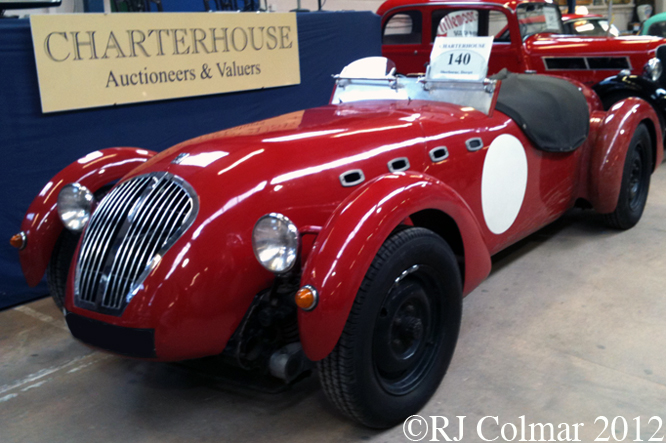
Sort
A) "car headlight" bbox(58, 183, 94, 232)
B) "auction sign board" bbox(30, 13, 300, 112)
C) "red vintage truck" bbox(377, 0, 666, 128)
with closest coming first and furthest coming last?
"car headlight" bbox(58, 183, 94, 232) < "auction sign board" bbox(30, 13, 300, 112) < "red vintage truck" bbox(377, 0, 666, 128)

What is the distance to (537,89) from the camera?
349 centimetres

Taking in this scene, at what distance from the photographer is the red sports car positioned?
1877mm

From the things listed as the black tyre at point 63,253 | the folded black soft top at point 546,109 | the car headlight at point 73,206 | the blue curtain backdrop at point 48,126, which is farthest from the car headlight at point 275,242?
the blue curtain backdrop at point 48,126

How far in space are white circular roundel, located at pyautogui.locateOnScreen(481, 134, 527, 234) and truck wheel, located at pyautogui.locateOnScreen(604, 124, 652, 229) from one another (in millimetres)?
1109

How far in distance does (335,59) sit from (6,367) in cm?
367

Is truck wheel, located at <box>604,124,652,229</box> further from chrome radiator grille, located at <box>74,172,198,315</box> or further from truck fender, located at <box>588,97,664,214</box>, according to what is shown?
chrome radiator grille, located at <box>74,172,198,315</box>

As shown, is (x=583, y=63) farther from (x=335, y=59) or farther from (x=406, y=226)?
(x=406, y=226)

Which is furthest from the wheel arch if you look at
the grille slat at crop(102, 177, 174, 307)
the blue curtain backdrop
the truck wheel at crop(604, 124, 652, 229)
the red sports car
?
the blue curtain backdrop

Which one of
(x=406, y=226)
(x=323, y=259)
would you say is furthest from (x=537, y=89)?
(x=323, y=259)

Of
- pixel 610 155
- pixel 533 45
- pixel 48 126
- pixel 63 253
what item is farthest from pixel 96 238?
pixel 533 45

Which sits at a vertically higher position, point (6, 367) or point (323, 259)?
point (323, 259)

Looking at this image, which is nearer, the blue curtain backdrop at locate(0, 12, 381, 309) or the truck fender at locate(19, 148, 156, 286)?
the truck fender at locate(19, 148, 156, 286)

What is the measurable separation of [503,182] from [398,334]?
3.96 ft

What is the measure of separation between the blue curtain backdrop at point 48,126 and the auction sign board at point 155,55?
72 millimetres
